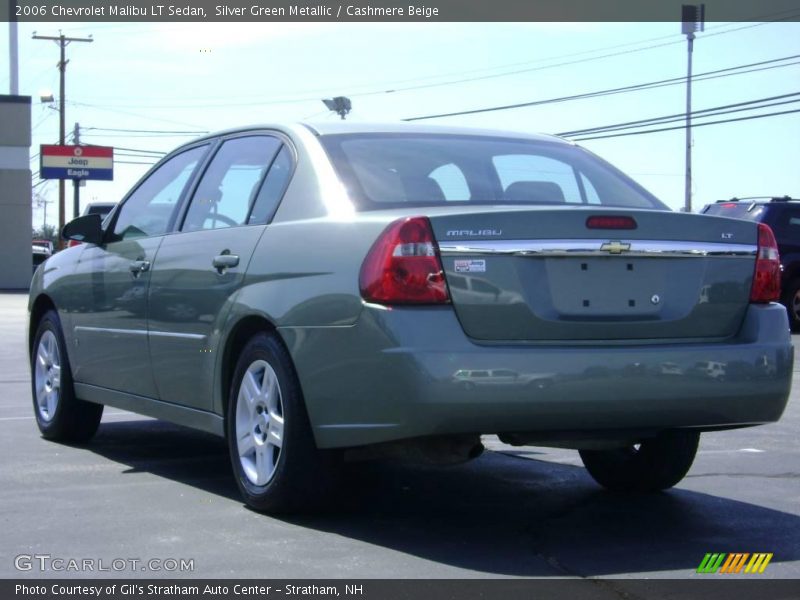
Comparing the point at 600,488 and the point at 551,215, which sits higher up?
the point at 551,215

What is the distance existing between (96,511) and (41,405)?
236 cm

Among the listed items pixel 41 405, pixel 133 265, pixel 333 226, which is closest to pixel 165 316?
pixel 133 265

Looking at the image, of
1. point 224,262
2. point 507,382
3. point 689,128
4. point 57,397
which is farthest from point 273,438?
point 689,128

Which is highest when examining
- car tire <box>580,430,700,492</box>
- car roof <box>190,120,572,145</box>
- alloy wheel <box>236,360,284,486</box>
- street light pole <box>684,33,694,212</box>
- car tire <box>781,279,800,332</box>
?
street light pole <box>684,33,694,212</box>

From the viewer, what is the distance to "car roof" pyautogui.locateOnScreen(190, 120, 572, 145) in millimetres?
5637

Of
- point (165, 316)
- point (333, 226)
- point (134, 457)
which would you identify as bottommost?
point (134, 457)

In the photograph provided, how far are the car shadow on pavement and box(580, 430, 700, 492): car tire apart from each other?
0.28 feet

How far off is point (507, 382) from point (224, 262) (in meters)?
1.65

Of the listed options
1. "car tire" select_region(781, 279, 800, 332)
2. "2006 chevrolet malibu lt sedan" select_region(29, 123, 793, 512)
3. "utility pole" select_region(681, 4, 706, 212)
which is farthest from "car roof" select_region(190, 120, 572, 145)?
"utility pole" select_region(681, 4, 706, 212)

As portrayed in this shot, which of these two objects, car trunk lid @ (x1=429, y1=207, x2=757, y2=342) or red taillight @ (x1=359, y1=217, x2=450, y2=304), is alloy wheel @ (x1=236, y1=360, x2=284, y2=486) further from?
car trunk lid @ (x1=429, y1=207, x2=757, y2=342)

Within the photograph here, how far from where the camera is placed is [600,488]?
20.3 feet

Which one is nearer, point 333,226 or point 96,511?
point 333,226
